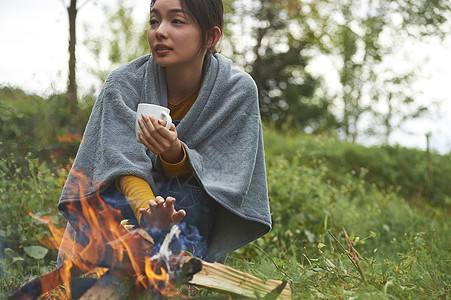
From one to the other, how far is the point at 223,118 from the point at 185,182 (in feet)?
1.22

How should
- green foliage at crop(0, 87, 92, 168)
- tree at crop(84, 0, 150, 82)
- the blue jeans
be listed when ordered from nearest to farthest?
the blue jeans < green foliage at crop(0, 87, 92, 168) < tree at crop(84, 0, 150, 82)

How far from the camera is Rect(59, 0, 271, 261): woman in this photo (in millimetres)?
1962

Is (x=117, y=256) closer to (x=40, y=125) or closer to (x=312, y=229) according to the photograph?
(x=312, y=229)

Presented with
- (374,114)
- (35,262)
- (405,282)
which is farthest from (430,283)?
(374,114)

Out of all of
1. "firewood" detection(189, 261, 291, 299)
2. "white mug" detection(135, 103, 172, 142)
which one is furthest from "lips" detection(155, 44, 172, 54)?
"firewood" detection(189, 261, 291, 299)

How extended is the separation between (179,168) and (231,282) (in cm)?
58

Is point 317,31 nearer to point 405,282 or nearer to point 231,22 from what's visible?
point 231,22

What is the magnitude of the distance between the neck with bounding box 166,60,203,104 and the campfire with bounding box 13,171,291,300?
818mm

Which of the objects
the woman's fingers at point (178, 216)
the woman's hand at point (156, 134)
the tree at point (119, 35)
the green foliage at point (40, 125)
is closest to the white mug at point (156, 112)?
the woman's hand at point (156, 134)

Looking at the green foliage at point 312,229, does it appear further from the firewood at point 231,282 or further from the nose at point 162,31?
the nose at point 162,31

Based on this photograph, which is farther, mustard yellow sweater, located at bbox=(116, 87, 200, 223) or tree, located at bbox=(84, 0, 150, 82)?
tree, located at bbox=(84, 0, 150, 82)

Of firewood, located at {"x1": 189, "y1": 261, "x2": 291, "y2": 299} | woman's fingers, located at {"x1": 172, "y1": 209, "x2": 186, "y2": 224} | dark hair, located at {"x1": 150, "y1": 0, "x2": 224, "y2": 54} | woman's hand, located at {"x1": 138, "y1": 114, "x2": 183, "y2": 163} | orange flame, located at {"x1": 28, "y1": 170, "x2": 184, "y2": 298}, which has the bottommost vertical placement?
firewood, located at {"x1": 189, "y1": 261, "x2": 291, "y2": 299}

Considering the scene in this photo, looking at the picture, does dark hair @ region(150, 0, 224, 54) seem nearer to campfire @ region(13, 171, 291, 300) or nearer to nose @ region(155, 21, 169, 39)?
nose @ region(155, 21, 169, 39)

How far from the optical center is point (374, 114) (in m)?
15.4
